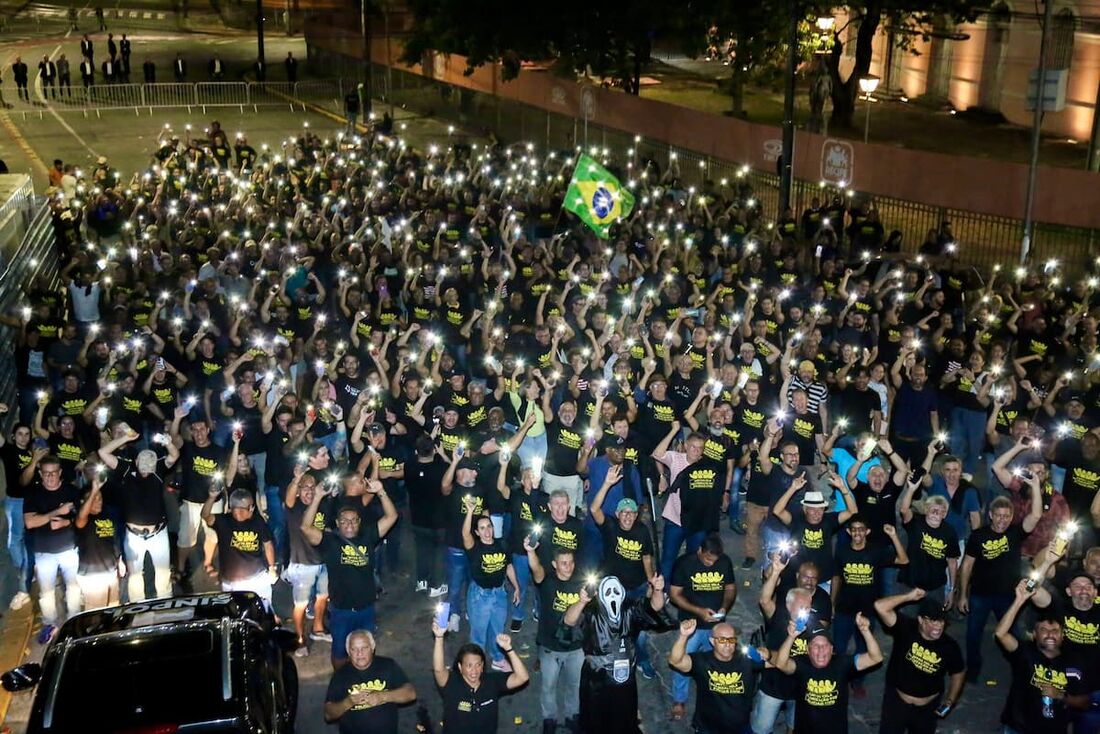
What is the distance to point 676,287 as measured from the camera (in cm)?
1458

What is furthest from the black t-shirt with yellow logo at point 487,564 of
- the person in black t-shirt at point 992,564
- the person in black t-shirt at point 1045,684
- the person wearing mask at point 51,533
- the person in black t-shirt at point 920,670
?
the person in black t-shirt at point 1045,684

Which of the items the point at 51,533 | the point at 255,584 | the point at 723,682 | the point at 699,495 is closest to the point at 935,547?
the point at 699,495

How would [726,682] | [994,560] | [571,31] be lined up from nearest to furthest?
1. [726,682]
2. [994,560]
3. [571,31]

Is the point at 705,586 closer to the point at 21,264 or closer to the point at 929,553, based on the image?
the point at 929,553

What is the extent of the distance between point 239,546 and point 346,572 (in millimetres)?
982

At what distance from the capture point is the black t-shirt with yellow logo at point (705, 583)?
861 cm

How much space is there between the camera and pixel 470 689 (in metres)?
7.39

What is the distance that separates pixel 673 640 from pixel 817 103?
58.2 ft

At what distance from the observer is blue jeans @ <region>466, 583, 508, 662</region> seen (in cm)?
903

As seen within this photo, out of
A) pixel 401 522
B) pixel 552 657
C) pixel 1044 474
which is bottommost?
pixel 401 522

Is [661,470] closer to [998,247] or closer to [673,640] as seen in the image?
[673,640]

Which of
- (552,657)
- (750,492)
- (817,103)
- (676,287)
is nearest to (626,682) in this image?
(552,657)

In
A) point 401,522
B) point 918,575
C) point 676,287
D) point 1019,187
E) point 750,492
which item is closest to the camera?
point 918,575

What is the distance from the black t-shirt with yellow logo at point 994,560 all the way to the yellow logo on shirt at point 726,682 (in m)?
2.42
